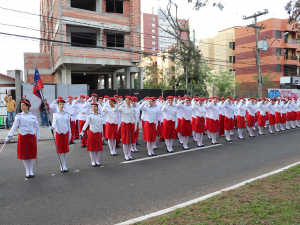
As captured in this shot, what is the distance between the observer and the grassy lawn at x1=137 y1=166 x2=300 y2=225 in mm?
4000

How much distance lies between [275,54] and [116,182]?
4414 centimetres

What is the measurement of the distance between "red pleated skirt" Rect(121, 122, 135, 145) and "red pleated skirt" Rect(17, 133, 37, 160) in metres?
2.82

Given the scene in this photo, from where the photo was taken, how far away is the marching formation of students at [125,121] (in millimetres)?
7027

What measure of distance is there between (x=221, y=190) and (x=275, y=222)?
1633mm

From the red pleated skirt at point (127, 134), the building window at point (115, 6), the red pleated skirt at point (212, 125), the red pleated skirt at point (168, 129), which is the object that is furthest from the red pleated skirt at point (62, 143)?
the building window at point (115, 6)

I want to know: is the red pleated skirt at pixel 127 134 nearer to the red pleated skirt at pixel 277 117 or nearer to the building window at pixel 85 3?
the red pleated skirt at pixel 277 117

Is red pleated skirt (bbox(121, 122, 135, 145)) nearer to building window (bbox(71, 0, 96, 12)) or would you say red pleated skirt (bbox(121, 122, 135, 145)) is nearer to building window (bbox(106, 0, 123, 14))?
building window (bbox(106, 0, 123, 14))

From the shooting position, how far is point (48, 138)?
1331 cm

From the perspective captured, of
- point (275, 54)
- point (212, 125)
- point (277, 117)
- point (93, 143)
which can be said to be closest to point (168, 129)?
point (212, 125)

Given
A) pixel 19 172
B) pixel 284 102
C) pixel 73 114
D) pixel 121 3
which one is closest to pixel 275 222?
pixel 19 172

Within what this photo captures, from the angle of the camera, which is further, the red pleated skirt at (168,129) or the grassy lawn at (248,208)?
the red pleated skirt at (168,129)

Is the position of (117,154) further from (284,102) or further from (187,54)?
(187,54)

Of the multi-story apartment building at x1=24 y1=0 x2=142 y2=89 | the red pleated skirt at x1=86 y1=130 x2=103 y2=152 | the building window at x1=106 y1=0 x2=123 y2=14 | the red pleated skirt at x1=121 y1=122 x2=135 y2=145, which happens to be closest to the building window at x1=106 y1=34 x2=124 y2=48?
the multi-story apartment building at x1=24 y1=0 x2=142 y2=89

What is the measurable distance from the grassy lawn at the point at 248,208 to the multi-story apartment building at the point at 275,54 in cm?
3935
